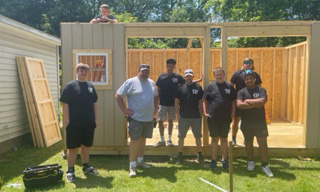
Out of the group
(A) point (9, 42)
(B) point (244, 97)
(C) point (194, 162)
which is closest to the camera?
(B) point (244, 97)

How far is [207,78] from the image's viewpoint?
518 cm

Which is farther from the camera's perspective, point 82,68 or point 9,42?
point 9,42

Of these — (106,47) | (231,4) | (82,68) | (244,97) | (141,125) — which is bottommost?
(141,125)

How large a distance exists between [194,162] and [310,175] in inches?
74.0

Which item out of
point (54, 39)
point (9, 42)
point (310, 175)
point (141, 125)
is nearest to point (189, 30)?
point (141, 125)

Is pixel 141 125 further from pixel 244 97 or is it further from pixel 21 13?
pixel 21 13

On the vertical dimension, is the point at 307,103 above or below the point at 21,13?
below

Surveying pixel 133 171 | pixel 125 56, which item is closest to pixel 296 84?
pixel 125 56

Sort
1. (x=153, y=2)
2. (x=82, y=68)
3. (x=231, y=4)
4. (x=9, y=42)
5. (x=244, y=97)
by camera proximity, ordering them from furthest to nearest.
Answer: (x=153, y=2)
(x=231, y=4)
(x=9, y=42)
(x=244, y=97)
(x=82, y=68)

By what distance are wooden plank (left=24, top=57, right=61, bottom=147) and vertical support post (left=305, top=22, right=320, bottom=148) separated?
562 centimetres

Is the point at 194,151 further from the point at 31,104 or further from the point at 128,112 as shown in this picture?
the point at 31,104

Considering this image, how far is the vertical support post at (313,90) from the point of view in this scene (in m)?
5.08

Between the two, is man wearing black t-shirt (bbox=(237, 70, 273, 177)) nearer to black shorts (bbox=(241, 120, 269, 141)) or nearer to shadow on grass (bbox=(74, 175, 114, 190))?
black shorts (bbox=(241, 120, 269, 141))

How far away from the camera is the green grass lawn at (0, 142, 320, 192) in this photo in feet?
12.6
